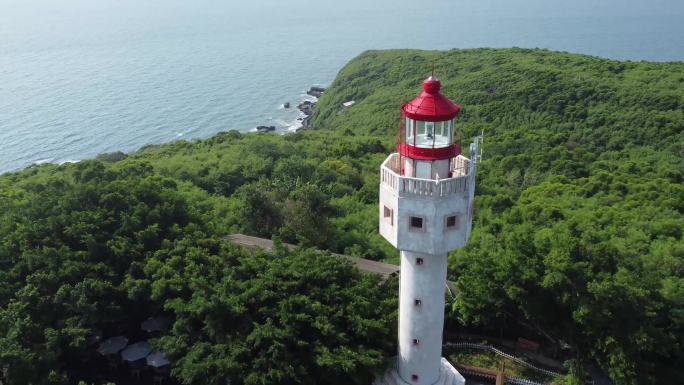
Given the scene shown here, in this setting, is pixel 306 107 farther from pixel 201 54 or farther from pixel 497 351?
pixel 497 351

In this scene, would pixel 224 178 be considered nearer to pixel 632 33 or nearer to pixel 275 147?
pixel 275 147

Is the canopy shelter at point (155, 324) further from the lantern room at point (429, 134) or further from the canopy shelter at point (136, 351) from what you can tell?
the lantern room at point (429, 134)

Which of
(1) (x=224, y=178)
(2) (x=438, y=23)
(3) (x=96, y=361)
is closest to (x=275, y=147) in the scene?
(1) (x=224, y=178)

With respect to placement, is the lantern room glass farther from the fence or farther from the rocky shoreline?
the rocky shoreline

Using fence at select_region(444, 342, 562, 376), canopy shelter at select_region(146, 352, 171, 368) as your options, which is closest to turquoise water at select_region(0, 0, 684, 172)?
canopy shelter at select_region(146, 352, 171, 368)

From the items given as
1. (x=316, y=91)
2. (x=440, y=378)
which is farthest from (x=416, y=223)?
(x=316, y=91)
